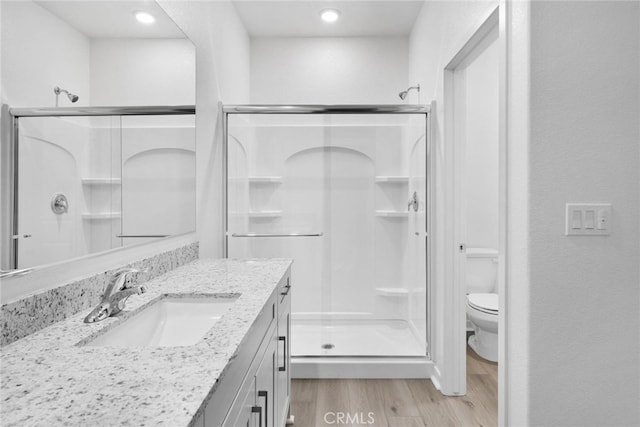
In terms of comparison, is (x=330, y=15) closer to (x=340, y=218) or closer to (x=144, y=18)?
(x=340, y=218)

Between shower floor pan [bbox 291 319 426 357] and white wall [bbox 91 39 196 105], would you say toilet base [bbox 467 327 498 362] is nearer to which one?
shower floor pan [bbox 291 319 426 357]

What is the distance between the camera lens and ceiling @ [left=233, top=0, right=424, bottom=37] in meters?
3.02

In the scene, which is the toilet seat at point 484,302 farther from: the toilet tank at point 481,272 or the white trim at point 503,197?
the white trim at point 503,197

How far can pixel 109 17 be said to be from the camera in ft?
4.37

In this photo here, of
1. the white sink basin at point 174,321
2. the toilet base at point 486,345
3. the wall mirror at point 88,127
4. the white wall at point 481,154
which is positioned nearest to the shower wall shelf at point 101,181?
the wall mirror at point 88,127
